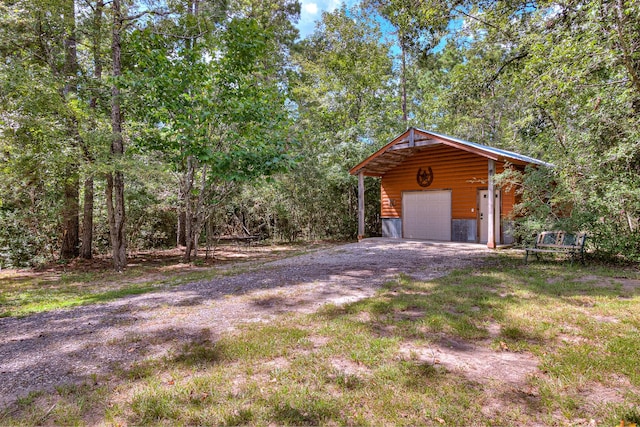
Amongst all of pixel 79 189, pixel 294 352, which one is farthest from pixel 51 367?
pixel 79 189

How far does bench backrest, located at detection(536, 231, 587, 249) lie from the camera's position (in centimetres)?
705

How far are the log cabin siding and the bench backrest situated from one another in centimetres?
331

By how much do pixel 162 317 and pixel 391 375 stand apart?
3094 millimetres

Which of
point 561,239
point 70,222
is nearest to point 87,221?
point 70,222

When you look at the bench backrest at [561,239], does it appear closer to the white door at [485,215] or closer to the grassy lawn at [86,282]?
the white door at [485,215]

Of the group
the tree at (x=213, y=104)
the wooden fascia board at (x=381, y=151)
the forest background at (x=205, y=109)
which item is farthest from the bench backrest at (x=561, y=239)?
the tree at (x=213, y=104)

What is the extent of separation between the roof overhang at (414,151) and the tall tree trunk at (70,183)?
29.6 feet

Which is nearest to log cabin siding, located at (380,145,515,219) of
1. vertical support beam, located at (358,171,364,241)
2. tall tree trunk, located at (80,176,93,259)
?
vertical support beam, located at (358,171,364,241)

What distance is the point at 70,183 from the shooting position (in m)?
9.07

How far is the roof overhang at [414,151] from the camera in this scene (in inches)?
388

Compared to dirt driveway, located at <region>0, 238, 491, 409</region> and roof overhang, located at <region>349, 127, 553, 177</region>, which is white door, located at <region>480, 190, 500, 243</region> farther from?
dirt driveway, located at <region>0, 238, 491, 409</region>

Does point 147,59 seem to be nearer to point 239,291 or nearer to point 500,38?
point 239,291

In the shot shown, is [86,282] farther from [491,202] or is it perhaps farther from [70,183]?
[491,202]

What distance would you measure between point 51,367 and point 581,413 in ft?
13.7
